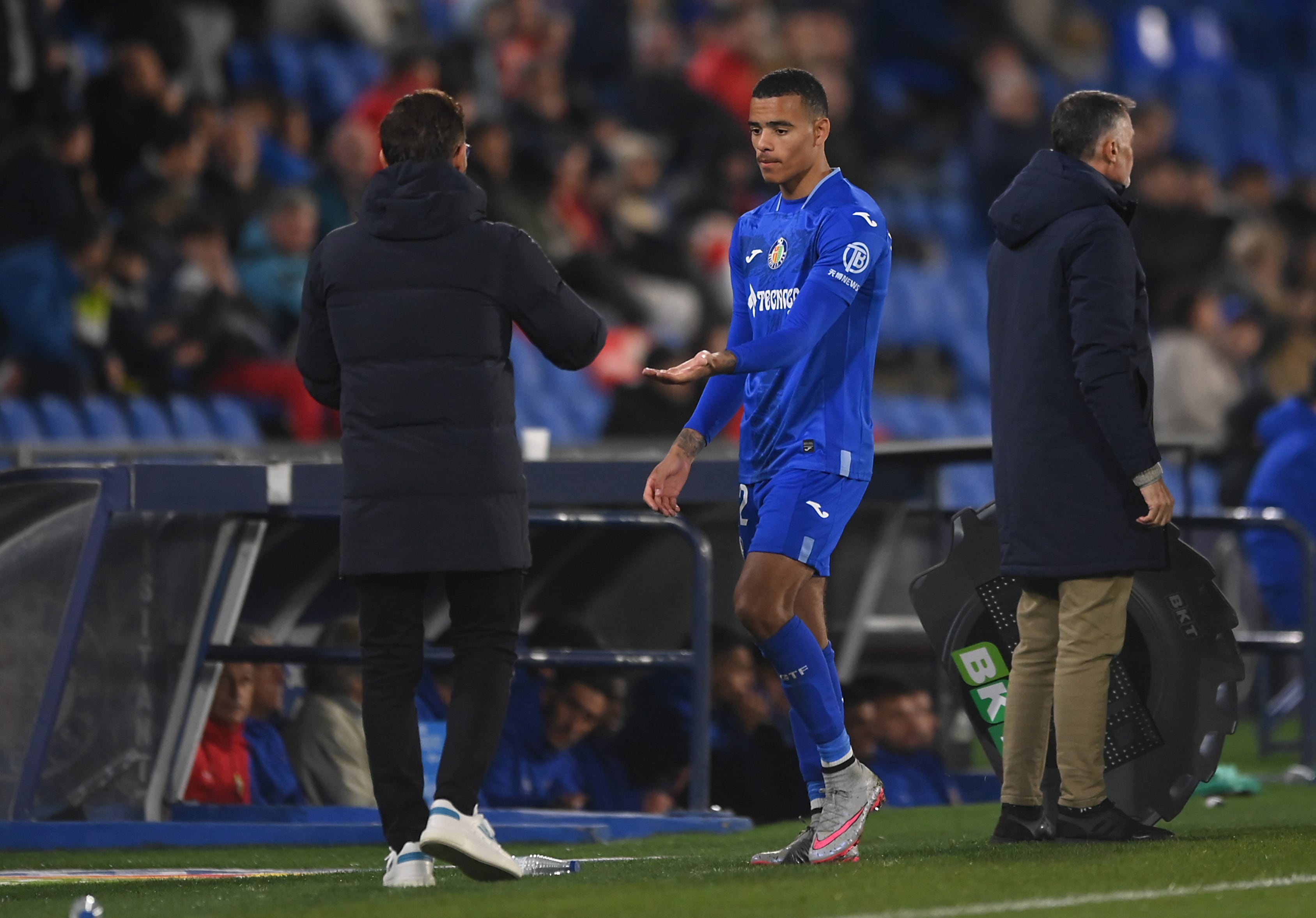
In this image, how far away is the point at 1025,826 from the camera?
18.1ft

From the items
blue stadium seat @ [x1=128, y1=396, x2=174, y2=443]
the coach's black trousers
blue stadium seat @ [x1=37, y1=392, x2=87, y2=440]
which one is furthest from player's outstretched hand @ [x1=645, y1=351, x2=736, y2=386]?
blue stadium seat @ [x1=128, y1=396, x2=174, y2=443]

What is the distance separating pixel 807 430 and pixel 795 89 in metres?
0.85

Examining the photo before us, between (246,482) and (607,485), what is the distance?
1373 mm

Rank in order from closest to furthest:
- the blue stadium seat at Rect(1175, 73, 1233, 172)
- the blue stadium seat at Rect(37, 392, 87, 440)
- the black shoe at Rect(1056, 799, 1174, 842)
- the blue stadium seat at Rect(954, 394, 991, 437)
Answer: the black shoe at Rect(1056, 799, 1174, 842) < the blue stadium seat at Rect(37, 392, 87, 440) < the blue stadium seat at Rect(954, 394, 991, 437) < the blue stadium seat at Rect(1175, 73, 1233, 172)

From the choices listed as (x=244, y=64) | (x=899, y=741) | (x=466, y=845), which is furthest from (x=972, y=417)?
(x=466, y=845)

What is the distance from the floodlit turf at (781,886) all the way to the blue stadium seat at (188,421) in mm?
4305

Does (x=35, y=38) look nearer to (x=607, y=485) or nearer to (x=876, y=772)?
(x=607, y=485)

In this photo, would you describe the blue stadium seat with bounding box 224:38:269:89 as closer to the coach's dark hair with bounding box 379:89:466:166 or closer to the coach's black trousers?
the coach's dark hair with bounding box 379:89:466:166

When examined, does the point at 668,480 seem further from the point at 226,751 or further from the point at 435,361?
the point at 226,751

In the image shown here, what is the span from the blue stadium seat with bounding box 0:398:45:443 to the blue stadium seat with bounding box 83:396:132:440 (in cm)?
27

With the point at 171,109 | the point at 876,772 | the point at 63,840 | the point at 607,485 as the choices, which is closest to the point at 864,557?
the point at 876,772

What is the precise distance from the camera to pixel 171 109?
1163 centimetres

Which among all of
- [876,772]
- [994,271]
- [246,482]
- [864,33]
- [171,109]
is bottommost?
[876,772]

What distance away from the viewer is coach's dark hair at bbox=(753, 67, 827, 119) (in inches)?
205
